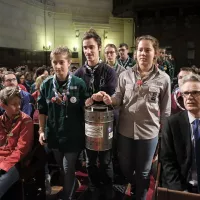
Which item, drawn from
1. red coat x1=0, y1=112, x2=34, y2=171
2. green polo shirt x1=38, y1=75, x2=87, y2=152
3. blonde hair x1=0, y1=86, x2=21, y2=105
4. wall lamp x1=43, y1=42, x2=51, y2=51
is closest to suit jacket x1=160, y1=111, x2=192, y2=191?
green polo shirt x1=38, y1=75, x2=87, y2=152

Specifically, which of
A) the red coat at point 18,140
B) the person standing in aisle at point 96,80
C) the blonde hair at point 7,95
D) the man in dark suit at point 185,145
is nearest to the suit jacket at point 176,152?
the man in dark suit at point 185,145

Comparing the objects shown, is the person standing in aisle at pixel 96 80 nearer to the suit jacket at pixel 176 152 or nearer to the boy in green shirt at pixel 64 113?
the boy in green shirt at pixel 64 113

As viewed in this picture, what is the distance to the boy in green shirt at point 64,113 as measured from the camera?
210 centimetres

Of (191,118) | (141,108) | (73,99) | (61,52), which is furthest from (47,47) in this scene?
(191,118)

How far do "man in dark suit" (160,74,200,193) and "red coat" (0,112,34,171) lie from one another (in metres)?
1.18

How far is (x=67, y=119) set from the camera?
2.10 m

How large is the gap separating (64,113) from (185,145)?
3.21 ft

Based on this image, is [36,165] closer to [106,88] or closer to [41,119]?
[41,119]

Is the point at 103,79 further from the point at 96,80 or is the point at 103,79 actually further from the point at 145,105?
the point at 145,105

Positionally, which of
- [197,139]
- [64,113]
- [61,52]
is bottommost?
[197,139]

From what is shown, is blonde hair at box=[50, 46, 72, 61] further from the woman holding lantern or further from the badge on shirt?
the woman holding lantern

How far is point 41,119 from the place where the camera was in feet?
7.41

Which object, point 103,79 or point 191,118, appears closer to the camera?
point 191,118

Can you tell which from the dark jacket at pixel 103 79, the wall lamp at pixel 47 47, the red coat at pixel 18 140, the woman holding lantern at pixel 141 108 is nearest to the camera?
the woman holding lantern at pixel 141 108
